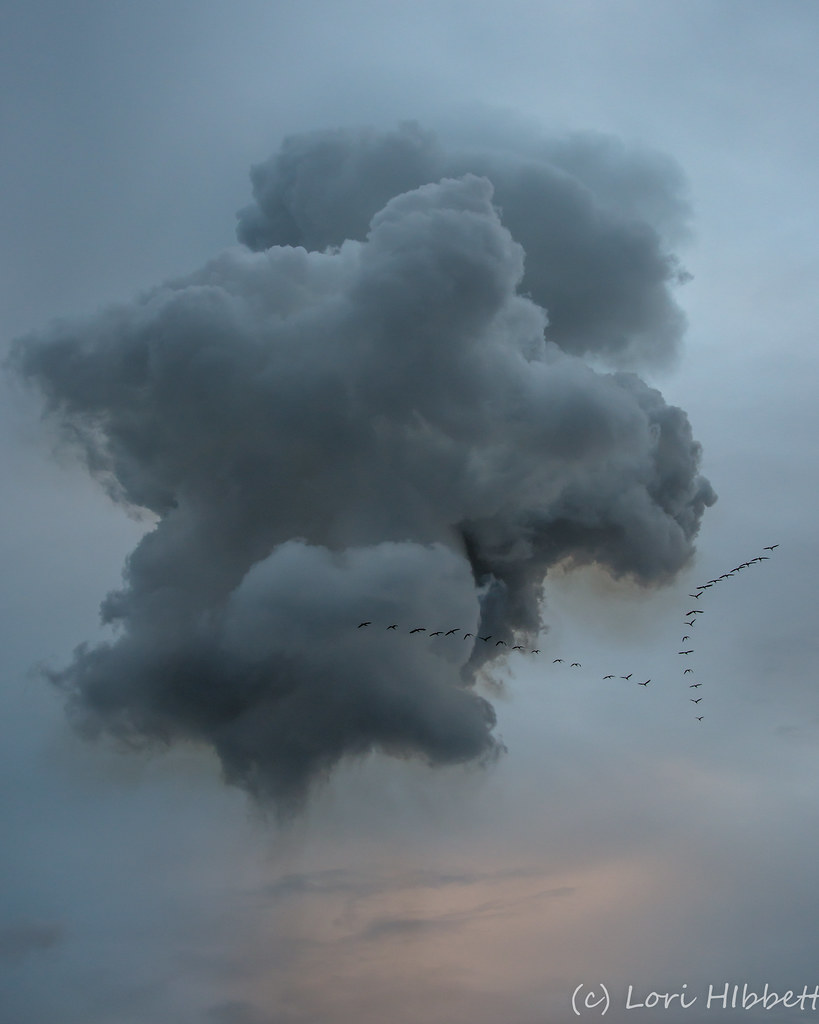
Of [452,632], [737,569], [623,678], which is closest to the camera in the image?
[737,569]

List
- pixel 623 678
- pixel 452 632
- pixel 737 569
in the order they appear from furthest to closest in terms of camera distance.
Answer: pixel 452 632 < pixel 623 678 < pixel 737 569

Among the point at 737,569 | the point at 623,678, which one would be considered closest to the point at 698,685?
the point at 623,678

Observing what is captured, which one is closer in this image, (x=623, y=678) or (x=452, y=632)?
(x=623, y=678)

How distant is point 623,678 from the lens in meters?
176

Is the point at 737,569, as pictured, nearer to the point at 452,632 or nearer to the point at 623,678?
the point at 623,678

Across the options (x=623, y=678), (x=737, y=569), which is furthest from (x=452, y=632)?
(x=737, y=569)

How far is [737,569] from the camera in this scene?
159m

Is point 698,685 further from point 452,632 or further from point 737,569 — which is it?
point 452,632

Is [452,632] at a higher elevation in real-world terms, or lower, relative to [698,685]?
higher

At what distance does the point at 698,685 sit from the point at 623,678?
36.3 ft

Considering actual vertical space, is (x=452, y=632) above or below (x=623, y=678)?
above

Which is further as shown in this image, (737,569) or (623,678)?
(623,678)

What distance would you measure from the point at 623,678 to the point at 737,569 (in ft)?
86.6

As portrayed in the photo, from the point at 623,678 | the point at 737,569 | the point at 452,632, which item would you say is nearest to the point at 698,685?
the point at 623,678
